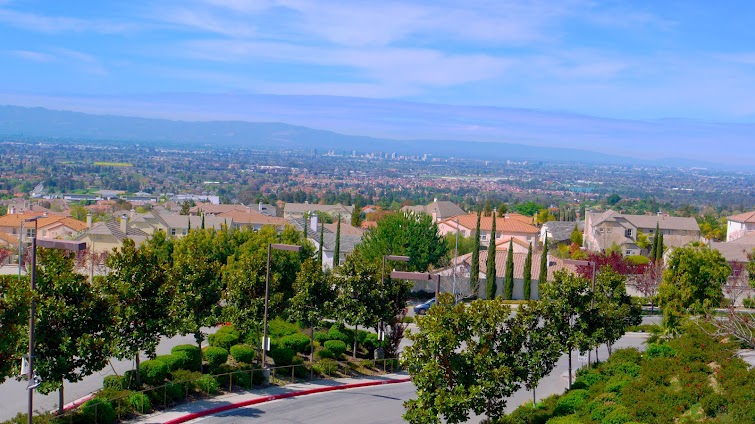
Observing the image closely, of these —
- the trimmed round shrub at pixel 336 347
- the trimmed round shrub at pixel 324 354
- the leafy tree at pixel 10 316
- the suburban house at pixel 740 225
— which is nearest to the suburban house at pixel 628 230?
the suburban house at pixel 740 225

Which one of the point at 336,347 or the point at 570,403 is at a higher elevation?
the point at 570,403

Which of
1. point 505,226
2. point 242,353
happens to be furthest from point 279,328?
point 505,226

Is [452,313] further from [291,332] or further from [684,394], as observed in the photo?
[291,332]

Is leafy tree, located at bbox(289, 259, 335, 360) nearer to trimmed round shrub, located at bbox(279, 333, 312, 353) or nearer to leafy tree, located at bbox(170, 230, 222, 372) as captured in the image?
trimmed round shrub, located at bbox(279, 333, 312, 353)

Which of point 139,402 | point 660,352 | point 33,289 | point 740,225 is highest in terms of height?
point 33,289

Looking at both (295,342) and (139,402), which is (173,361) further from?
(295,342)

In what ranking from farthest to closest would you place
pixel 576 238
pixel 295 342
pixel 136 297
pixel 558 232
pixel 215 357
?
pixel 558 232 < pixel 576 238 < pixel 295 342 < pixel 215 357 < pixel 136 297

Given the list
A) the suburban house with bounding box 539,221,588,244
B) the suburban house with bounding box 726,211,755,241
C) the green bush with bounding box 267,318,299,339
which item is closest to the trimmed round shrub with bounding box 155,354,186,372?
the green bush with bounding box 267,318,299,339

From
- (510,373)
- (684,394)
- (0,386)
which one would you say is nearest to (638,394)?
(684,394)
